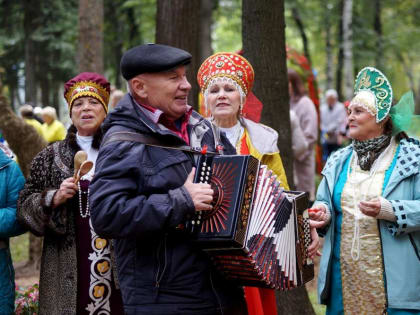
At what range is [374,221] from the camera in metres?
4.38

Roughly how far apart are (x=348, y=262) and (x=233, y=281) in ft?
4.57

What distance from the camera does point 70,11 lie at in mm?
24406

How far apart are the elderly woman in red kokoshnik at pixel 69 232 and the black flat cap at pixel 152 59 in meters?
1.15

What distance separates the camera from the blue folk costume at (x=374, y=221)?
4227 millimetres

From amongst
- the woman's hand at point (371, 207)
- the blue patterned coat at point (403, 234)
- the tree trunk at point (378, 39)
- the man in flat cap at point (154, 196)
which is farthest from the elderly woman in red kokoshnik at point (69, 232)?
the tree trunk at point (378, 39)

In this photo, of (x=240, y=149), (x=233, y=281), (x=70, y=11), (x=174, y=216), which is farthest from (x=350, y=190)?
(x=70, y=11)

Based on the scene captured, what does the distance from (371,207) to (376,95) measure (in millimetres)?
866

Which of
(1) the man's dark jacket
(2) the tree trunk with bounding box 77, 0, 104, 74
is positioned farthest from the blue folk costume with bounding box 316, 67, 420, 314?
(2) the tree trunk with bounding box 77, 0, 104, 74

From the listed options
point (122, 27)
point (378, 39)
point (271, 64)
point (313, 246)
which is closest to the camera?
point (313, 246)

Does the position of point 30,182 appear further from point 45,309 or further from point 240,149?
point 240,149

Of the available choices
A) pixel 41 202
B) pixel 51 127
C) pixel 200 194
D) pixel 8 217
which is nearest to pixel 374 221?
pixel 200 194

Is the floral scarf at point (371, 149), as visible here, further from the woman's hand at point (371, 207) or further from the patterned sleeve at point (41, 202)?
the patterned sleeve at point (41, 202)

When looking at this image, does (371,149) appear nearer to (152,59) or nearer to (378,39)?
(152,59)

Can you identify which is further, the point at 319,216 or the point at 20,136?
the point at 20,136
